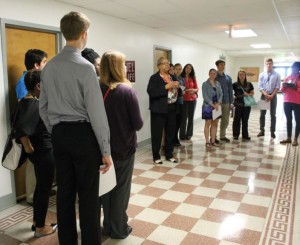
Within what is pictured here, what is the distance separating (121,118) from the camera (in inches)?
82.7

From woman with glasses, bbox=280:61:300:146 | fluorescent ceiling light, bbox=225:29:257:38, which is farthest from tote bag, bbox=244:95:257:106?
fluorescent ceiling light, bbox=225:29:257:38

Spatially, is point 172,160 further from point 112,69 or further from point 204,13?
point 112,69

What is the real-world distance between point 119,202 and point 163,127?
2203 millimetres

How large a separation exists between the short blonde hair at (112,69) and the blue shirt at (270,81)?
456 cm

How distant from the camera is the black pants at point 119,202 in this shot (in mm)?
2213

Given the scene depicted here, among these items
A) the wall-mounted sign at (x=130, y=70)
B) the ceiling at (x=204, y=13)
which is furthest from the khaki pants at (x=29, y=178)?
the wall-mounted sign at (x=130, y=70)

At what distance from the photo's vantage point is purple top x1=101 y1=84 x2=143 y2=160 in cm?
207

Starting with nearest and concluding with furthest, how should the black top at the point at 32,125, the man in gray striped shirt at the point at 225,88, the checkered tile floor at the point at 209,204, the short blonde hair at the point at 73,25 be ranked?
the short blonde hair at the point at 73,25, the black top at the point at 32,125, the checkered tile floor at the point at 209,204, the man in gray striped shirt at the point at 225,88

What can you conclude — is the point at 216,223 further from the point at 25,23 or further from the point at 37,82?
the point at 25,23

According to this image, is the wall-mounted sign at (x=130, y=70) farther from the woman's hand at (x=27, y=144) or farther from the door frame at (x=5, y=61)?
the woman's hand at (x=27, y=144)

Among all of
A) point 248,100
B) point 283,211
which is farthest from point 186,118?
point 283,211

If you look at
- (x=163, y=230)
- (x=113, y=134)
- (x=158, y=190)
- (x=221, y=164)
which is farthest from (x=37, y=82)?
(x=221, y=164)

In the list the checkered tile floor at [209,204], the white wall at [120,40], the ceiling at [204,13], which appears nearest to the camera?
the checkered tile floor at [209,204]

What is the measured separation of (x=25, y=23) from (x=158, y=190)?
2.37 meters
